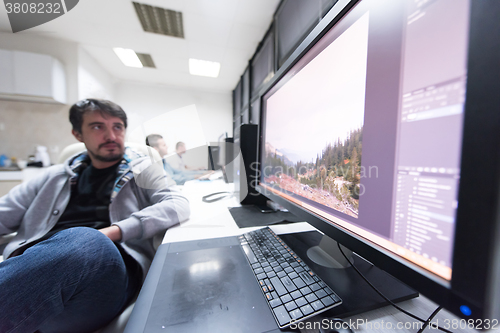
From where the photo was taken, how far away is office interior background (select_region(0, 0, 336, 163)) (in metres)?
1.73

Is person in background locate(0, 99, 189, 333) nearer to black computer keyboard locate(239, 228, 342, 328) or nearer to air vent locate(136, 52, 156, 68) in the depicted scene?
black computer keyboard locate(239, 228, 342, 328)

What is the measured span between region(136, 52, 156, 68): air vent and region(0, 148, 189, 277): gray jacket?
247 centimetres

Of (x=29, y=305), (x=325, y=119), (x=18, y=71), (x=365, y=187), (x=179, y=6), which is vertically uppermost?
(x=179, y=6)

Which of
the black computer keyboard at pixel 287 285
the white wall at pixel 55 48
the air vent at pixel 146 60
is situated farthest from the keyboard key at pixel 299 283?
the white wall at pixel 55 48

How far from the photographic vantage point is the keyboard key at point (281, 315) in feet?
0.74

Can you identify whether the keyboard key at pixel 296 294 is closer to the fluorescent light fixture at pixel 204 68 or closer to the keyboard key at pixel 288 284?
the keyboard key at pixel 288 284

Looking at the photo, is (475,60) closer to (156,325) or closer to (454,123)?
(454,123)

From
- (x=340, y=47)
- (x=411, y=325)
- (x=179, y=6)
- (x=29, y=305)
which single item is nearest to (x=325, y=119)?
(x=340, y=47)

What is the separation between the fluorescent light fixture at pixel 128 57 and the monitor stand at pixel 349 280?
342 centimetres

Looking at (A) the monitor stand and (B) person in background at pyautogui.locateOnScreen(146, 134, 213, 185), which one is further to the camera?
(B) person in background at pyautogui.locateOnScreen(146, 134, 213, 185)

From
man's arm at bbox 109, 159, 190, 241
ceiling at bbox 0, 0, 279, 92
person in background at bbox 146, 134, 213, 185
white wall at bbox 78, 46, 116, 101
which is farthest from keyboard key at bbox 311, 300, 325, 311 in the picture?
white wall at bbox 78, 46, 116, 101

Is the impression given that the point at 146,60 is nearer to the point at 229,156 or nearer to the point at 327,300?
the point at 229,156

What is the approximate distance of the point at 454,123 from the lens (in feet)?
0.58

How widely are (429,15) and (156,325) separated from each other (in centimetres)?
51
